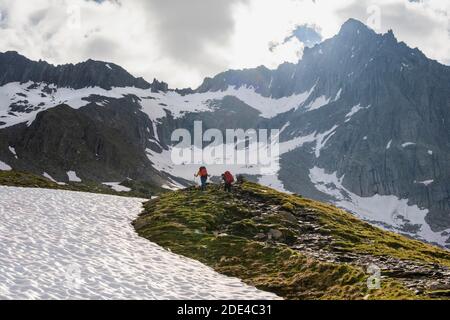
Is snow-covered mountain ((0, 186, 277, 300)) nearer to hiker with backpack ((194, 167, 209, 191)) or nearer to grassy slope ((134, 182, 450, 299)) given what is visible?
grassy slope ((134, 182, 450, 299))

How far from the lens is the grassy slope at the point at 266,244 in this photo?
2219cm

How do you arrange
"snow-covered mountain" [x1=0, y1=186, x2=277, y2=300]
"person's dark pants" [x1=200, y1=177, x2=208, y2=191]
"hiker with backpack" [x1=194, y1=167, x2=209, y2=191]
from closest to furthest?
"snow-covered mountain" [x1=0, y1=186, x2=277, y2=300] < "hiker with backpack" [x1=194, y1=167, x2=209, y2=191] < "person's dark pants" [x1=200, y1=177, x2=208, y2=191]

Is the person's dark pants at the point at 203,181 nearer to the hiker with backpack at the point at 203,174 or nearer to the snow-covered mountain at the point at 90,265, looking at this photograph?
the hiker with backpack at the point at 203,174

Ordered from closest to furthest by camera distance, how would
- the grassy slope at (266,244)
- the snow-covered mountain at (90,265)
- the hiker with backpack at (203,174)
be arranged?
1. the snow-covered mountain at (90,265)
2. the grassy slope at (266,244)
3. the hiker with backpack at (203,174)

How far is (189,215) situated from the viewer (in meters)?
40.2

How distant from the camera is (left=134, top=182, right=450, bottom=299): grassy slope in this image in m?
22.2

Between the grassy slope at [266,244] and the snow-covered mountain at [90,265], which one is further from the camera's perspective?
the grassy slope at [266,244]

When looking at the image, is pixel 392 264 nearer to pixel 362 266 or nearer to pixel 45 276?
pixel 362 266

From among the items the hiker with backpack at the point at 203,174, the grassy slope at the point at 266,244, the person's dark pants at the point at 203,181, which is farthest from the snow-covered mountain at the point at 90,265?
the person's dark pants at the point at 203,181

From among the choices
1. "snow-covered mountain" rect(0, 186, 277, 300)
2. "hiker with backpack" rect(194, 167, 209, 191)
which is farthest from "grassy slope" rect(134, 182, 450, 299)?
"hiker with backpack" rect(194, 167, 209, 191)

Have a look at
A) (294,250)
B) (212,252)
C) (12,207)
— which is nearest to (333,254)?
(294,250)

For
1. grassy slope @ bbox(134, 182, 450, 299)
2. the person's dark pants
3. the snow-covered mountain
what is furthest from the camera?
the person's dark pants

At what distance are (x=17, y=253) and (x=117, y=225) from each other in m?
13.7
